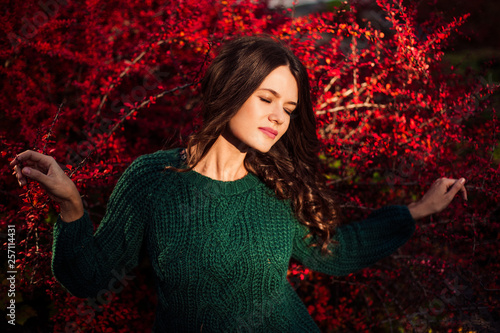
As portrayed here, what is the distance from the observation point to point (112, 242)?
205cm

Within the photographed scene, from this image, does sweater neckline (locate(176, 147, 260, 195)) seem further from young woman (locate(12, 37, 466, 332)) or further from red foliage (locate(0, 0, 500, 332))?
red foliage (locate(0, 0, 500, 332))

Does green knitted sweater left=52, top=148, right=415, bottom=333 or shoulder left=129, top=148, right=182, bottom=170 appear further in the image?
shoulder left=129, top=148, right=182, bottom=170

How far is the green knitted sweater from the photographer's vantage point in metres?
2.01

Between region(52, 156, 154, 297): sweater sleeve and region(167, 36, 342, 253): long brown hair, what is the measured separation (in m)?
0.21

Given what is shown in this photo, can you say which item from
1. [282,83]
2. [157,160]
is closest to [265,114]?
[282,83]

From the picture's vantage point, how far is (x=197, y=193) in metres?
2.11

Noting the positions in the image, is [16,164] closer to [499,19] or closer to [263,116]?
[263,116]

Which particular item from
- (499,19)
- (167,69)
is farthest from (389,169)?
(499,19)

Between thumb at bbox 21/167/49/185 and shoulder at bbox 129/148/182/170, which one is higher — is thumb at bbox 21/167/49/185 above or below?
above

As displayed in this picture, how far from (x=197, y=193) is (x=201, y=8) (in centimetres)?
174

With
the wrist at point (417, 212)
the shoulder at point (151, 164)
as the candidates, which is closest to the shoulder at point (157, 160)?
the shoulder at point (151, 164)

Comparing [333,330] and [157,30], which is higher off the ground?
[157,30]

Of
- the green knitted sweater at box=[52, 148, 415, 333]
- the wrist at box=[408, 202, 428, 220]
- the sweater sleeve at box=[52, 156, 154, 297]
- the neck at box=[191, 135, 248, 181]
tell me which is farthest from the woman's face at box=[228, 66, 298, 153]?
the wrist at box=[408, 202, 428, 220]

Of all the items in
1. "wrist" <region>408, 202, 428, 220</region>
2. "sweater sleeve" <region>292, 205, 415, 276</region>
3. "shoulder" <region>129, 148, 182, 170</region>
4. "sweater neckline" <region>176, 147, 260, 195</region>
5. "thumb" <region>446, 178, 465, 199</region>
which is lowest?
"sweater sleeve" <region>292, 205, 415, 276</region>
